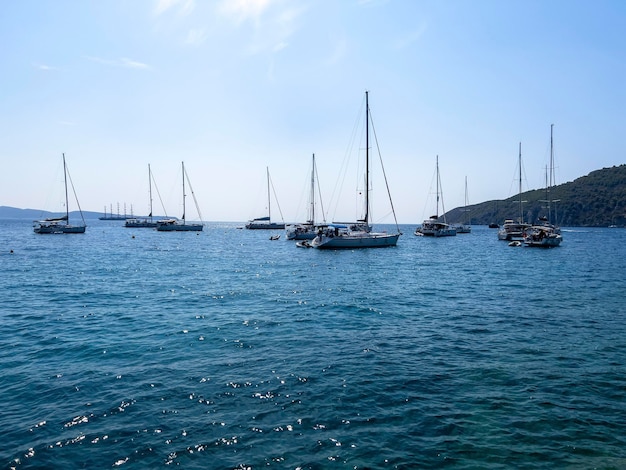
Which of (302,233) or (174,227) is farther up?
(174,227)

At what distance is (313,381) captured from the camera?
11.3m

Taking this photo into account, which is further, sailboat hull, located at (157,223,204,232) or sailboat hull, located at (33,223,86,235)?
sailboat hull, located at (157,223,204,232)

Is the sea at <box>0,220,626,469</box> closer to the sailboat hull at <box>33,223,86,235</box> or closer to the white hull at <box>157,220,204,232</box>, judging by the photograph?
the sailboat hull at <box>33,223,86,235</box>

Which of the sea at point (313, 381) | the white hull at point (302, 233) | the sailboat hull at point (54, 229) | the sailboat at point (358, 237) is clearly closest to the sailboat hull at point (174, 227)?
the sailboat hull at point (54, 229)

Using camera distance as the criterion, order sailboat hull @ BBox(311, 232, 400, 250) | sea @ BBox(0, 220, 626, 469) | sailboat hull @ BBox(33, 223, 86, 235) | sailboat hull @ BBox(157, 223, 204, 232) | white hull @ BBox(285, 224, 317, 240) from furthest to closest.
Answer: sailboat hull @ BBox(157, 223, 204, 232)
sailboat hull @ BBox(33, 223, 86, 235)
white hull @ BBox(285, 224, 317, 240)
sailboat hull @ BBox(311, 232, 400, 250)
sea @ BBox(0, 220, 626, 469)

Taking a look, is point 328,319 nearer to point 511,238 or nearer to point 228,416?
point 228,416

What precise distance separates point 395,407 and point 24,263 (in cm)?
4721

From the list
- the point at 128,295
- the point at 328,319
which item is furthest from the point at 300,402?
the point at 128,295

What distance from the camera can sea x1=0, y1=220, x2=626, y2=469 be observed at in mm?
7906

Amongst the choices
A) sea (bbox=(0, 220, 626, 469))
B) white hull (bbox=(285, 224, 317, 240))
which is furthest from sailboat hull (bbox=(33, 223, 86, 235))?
sea (bbox=(0, 220, 626, 469))

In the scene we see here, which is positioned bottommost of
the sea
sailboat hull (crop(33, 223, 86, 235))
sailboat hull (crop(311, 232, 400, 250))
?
the sea

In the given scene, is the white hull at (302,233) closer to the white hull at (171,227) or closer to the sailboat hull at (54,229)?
the white hull at (171,227)

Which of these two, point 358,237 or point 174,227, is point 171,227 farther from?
point 358,237

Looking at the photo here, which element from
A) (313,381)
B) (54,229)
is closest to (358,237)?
(313,381)
